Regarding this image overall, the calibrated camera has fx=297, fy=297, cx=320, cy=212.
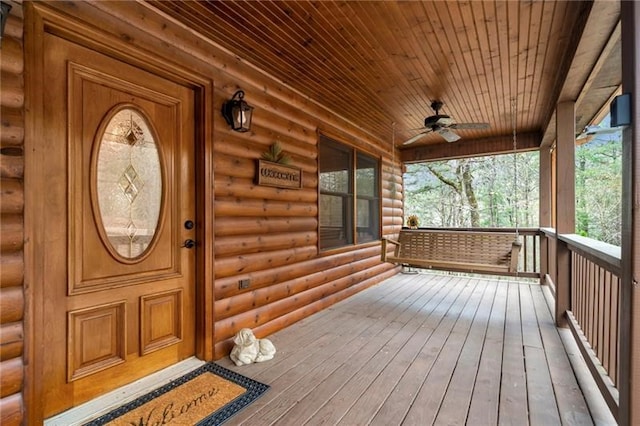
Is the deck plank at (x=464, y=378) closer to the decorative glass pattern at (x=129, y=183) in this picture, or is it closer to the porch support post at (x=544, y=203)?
the decorative glass pattern at (x=129, y=183)

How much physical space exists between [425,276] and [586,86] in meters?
3.95

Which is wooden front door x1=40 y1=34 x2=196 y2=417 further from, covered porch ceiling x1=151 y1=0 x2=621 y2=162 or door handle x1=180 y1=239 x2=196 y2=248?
covered porch ceiling x1=151 y1=0 x2=621 y2=162

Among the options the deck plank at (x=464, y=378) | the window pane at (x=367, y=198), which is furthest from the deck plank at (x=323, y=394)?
the window pane at (x=367, y=198)

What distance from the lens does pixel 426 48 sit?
271 cm

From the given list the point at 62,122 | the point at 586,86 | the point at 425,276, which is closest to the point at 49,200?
the point at 62,122

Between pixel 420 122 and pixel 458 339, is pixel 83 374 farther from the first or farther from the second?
pixel 420 122

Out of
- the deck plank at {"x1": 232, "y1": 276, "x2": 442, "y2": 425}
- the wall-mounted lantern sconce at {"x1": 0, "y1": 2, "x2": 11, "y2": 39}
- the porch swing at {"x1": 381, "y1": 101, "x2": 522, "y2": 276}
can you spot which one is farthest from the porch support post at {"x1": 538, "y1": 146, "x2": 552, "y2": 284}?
the wall-mounted lantern sconce at {"x1": 0, "y1": 2, "x2": 11, "y2": 39}

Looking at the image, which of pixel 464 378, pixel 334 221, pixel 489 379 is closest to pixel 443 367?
pixel 464 378

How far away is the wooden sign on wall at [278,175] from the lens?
9.77ft

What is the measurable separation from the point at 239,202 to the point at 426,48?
87.5 inches

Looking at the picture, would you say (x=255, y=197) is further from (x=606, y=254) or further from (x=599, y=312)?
(x=599, y=312)

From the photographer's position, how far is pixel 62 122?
1761 mm

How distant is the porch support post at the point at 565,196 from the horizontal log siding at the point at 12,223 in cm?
447

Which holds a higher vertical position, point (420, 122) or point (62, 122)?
point (420, 122)
